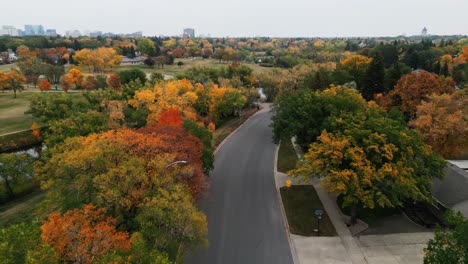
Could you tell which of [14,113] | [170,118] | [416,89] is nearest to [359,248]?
[170,118]

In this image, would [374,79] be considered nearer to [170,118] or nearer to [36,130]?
[170,118]

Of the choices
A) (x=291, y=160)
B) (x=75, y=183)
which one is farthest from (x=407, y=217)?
(x=75, y=183)

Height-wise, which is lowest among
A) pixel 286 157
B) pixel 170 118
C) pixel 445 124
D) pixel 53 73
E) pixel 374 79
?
pixel 286 157

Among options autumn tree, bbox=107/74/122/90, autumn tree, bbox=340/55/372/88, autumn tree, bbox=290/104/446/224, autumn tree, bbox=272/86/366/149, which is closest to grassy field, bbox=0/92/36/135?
autumn tree, bbox=107/74/122/90

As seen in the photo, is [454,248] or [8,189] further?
[8,189]

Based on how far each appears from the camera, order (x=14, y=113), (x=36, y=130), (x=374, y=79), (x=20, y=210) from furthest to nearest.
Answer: (x=14, y=113) < (x=374, y=79) < (x=36, y=130) < (x=20, y=210)

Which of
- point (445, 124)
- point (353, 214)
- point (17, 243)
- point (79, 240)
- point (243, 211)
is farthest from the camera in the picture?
point (445, 124)
